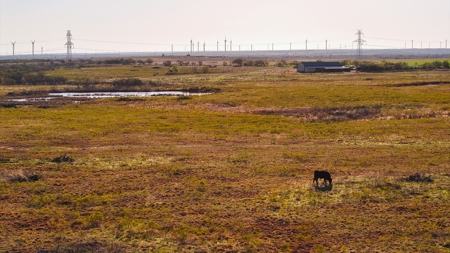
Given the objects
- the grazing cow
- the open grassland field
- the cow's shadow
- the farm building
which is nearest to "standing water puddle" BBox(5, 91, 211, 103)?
the open grassland field

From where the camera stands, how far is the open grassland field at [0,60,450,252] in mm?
16391

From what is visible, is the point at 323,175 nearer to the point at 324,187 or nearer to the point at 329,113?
the point at 324,187

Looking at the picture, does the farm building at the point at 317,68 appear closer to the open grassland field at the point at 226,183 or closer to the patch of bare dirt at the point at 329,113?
the patch of bare dirt at the point at 329,113

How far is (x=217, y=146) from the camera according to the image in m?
32.0

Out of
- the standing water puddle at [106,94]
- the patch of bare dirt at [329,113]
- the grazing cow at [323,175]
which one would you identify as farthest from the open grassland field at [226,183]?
the standing water puddle at [106,94]

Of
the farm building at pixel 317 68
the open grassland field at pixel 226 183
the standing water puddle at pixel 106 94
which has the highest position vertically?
the farm building at pixel 317 68

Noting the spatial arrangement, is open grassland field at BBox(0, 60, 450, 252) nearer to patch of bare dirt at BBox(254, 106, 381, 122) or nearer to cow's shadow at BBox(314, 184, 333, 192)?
cow's shadow at BBox(314, 184, 333, 192)

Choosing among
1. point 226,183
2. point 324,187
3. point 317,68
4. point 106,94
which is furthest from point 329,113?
point 317,68

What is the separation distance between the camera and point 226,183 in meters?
22.7

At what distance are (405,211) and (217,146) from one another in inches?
613

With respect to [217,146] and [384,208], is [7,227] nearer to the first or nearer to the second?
[384,208]

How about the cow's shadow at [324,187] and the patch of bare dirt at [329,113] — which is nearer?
the cow's shadow at [324,187]

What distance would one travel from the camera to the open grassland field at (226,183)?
16.4m

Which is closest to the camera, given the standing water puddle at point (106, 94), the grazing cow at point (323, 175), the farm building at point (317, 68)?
the grazing cow at point (323, 175)
